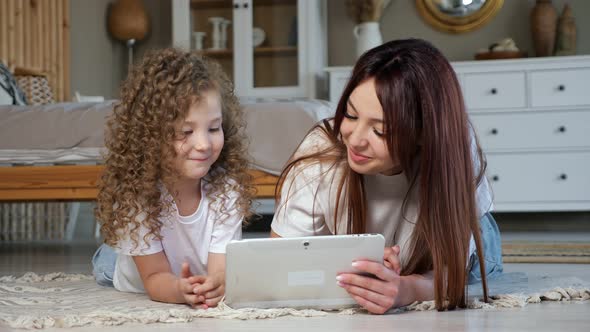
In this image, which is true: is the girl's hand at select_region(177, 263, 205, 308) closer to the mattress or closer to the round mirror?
the mattress

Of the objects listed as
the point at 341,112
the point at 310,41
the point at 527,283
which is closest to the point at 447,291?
the point at 341,112

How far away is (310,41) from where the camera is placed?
4531 mm

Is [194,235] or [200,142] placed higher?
[200,142]

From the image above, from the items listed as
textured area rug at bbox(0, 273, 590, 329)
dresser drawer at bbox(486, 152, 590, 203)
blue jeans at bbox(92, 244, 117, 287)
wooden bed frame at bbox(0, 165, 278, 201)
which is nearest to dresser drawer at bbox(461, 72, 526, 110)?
dresser drawer at bbox(486, 152, 590, 203)

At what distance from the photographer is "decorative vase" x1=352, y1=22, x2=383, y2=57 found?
4.48 m

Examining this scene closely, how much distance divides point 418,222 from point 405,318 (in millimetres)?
172

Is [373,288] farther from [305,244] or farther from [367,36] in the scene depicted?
[367,36]

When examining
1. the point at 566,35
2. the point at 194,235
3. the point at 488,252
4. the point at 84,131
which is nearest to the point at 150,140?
the point at 194,235

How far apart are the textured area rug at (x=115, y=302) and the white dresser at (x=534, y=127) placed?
218cm

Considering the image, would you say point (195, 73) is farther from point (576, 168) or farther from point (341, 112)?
point (576, 168)

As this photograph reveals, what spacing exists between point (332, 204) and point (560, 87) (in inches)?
114

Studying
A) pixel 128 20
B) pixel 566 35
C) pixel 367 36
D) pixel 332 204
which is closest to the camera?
pixel 332 204

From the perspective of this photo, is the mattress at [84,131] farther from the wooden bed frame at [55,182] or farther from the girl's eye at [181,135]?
the girl's eye at [181,135]

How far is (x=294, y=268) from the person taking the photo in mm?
1362
